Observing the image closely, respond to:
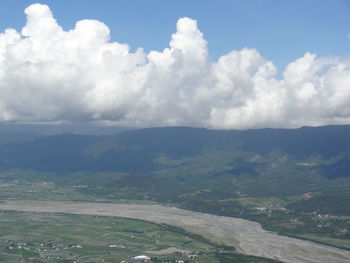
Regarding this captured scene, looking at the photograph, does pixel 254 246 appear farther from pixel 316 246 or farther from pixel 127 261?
pixel 127 261

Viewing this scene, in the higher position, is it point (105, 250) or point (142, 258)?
point (105, 250)

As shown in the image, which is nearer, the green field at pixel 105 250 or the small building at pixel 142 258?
the small building at pixel 142 258

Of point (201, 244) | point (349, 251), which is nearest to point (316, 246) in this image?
point (349, 251)

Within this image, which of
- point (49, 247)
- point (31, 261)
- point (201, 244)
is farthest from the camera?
point (201, 244)

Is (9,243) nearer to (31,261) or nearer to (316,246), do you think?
(31,261)

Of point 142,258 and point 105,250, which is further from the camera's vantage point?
point 105,250

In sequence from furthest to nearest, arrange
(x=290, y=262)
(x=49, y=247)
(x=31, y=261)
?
(x=49, y=247) → (x=290, y=262) → (x=31, y=261)

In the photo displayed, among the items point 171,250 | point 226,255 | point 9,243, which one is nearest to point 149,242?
point 171,250

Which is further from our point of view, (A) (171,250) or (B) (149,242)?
(B) (149,242)

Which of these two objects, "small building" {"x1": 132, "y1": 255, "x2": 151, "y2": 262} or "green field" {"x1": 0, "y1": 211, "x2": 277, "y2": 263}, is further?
"green field" {"x1": 0, "y1": 211, "x2": 277, "y2": 263}
